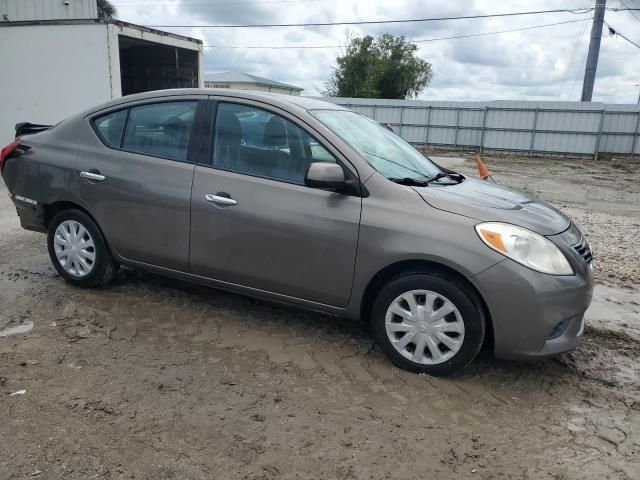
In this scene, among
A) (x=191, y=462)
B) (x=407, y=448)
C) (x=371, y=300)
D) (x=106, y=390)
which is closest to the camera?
(x=191, y=462)

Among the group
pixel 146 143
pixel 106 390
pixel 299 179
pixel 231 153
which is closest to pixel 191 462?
pixel 106 390

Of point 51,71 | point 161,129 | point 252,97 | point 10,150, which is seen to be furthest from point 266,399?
point 51,71

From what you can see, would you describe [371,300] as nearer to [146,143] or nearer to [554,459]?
[554,459]

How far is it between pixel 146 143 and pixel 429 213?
2269 mm

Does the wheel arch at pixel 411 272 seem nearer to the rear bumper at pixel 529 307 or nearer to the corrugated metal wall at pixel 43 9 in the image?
the rear bumper at pixel 529 307

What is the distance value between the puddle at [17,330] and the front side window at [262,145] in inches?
71.1

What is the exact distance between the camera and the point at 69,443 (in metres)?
2.58

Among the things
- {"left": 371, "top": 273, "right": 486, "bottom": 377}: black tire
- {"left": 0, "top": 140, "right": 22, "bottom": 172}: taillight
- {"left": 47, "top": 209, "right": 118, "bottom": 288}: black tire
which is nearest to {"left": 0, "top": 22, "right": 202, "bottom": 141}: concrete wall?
{"left": 0, "top": 140, "right": 22, "bottom": 172}: taillight

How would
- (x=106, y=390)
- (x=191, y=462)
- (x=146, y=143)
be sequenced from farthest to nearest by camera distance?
(x=146, y=143) → (x=106, y=390) → (x=191, y=462)

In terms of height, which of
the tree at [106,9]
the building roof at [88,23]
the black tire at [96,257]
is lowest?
the black tire at [96,257]

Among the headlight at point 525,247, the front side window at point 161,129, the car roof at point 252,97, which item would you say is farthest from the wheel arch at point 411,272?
the front side window at point 161,129

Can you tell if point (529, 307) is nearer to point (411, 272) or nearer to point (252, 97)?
point (411, 272)

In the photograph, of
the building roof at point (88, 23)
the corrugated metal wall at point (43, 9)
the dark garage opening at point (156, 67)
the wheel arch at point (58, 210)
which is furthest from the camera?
the corrugated metal wall at point (43, 9)

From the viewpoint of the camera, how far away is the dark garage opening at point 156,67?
38.0 feet
